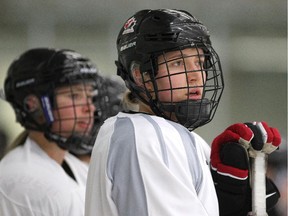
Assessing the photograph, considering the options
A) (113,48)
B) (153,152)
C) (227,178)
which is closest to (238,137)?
(227,178)

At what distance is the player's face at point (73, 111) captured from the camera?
3.73 metres

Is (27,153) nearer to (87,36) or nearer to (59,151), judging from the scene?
(59,151)

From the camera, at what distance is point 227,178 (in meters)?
2.78

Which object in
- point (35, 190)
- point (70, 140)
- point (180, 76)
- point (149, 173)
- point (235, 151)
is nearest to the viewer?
point (149, 173)

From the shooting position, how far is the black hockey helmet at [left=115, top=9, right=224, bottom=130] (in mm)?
2666

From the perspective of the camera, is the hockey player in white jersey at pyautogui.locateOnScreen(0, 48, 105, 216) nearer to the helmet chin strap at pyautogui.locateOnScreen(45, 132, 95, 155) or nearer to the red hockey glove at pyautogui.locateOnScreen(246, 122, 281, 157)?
the helmet chin strap at pyautogui.locateOnScreen(45, 132, 95, 155)

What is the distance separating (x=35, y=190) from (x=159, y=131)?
1012mm

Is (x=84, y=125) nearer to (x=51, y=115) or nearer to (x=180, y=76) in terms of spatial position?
(x=51, y=115)

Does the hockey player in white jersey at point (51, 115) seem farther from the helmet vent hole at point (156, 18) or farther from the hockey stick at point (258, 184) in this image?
the helmet vent hole at point (156, 18)

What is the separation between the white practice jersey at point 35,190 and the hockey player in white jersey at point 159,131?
2.48 ft

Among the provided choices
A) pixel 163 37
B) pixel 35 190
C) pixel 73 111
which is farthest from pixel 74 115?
pixel 163 37

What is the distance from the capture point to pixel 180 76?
104 inches

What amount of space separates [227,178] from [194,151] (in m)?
0.25

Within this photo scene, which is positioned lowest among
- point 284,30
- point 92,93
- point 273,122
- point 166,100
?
point 273,122
